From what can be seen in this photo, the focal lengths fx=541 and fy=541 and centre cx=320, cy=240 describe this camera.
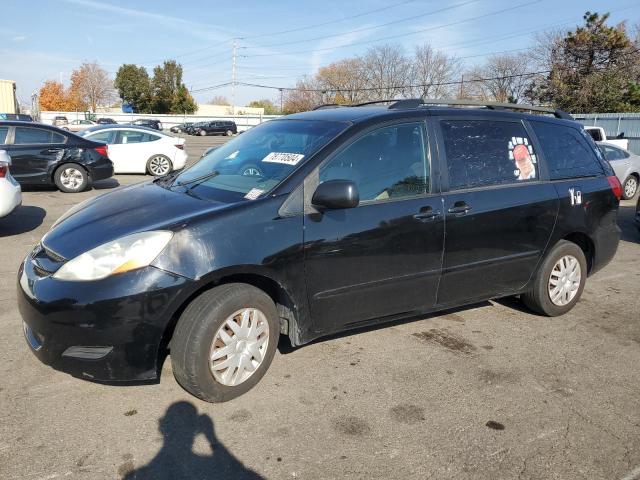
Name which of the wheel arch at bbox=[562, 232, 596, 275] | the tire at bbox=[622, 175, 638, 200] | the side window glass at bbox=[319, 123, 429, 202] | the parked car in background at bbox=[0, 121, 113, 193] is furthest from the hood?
the tire at bbox=[622, 175, 638, 200]

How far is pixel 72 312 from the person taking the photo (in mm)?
2928

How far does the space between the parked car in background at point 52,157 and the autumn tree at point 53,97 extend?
78.8m

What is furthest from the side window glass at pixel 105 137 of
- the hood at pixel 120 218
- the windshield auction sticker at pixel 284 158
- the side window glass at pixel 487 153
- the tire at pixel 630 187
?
the tire at pixel 630 187

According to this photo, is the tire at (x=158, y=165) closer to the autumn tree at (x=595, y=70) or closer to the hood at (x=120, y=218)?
the hood at (x=120, y=218)

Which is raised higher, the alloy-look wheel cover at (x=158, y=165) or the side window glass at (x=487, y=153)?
the side window glass at (x=487, y=153)

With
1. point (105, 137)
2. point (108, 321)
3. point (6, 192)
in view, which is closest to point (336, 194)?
point (108, 321)

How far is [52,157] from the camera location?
1115cm

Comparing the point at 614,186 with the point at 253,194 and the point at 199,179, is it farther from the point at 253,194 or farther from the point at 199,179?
the point at 199,179

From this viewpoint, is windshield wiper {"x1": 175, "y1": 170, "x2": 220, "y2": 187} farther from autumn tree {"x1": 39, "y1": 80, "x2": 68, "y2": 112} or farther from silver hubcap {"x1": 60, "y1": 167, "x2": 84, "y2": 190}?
autumn tree {"x1": 39, "y1": 80, "x2": 68, "y2": 112}

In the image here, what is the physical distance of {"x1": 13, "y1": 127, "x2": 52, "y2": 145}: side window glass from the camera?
1069 cm

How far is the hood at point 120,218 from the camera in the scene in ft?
10.3

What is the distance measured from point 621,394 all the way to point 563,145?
2.28 m

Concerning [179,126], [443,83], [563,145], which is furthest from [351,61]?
[563,145]

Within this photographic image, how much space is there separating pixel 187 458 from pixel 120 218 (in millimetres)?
1487
